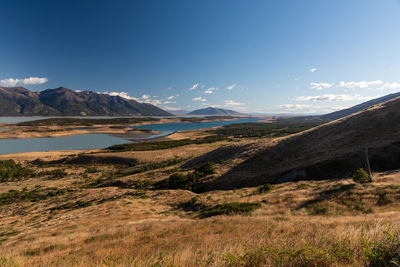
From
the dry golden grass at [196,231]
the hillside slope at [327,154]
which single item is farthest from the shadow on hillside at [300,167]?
the dry golden grass at [196,231]

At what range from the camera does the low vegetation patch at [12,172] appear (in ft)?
140

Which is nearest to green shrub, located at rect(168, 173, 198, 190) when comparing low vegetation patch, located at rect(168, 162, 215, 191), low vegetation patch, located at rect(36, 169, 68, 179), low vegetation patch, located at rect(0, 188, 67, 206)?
low vegetation patch, located at rect(168, 162, 215, 191)

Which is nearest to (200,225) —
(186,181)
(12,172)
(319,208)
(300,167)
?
(319,208)

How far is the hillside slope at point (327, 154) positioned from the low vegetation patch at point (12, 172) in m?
52.3

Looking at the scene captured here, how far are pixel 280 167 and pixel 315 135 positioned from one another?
14.6 m

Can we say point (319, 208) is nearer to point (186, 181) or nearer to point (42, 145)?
point (186, 181)

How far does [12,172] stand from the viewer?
4497cm

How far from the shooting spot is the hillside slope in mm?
19812

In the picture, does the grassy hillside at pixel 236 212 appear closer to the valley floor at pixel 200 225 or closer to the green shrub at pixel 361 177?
the valley floor at pixel 200 225

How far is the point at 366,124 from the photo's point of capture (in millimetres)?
28422

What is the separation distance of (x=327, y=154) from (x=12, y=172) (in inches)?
2881

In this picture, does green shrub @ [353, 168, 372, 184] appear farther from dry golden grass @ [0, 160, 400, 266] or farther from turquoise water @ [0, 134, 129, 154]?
turquoise water @ [0, 134, 129, 154]

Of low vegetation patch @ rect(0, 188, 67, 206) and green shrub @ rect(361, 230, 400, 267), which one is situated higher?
green shrub @ rect(361, 230, 400, 267)

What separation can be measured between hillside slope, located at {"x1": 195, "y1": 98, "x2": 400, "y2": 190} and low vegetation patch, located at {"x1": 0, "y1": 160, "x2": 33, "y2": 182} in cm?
5225
